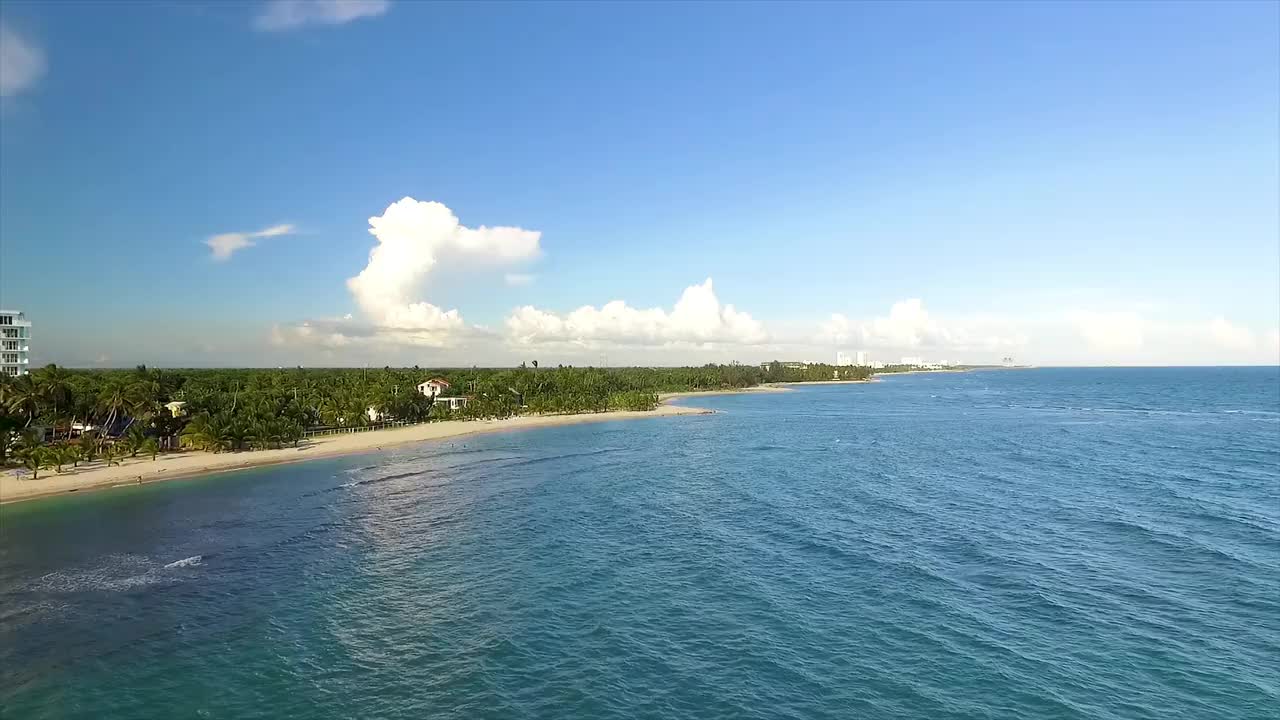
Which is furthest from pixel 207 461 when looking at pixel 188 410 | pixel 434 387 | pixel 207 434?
pixel 434 387

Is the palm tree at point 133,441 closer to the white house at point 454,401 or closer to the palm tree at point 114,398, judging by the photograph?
the palm tree at point 114,398

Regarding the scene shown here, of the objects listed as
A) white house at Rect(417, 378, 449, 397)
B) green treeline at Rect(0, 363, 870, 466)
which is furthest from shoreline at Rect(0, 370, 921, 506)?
white house at Rect(417, 378, 449, 397)

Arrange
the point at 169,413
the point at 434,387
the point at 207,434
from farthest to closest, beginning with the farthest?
the point at 434,387
the point at 169,413
the point at 207,434

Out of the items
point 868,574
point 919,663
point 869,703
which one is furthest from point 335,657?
point 868,574

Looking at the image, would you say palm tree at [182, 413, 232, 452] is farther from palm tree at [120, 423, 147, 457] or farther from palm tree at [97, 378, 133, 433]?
A: palm tree at [97, 378, 133, 433]

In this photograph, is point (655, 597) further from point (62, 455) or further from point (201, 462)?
point (62, 455)
